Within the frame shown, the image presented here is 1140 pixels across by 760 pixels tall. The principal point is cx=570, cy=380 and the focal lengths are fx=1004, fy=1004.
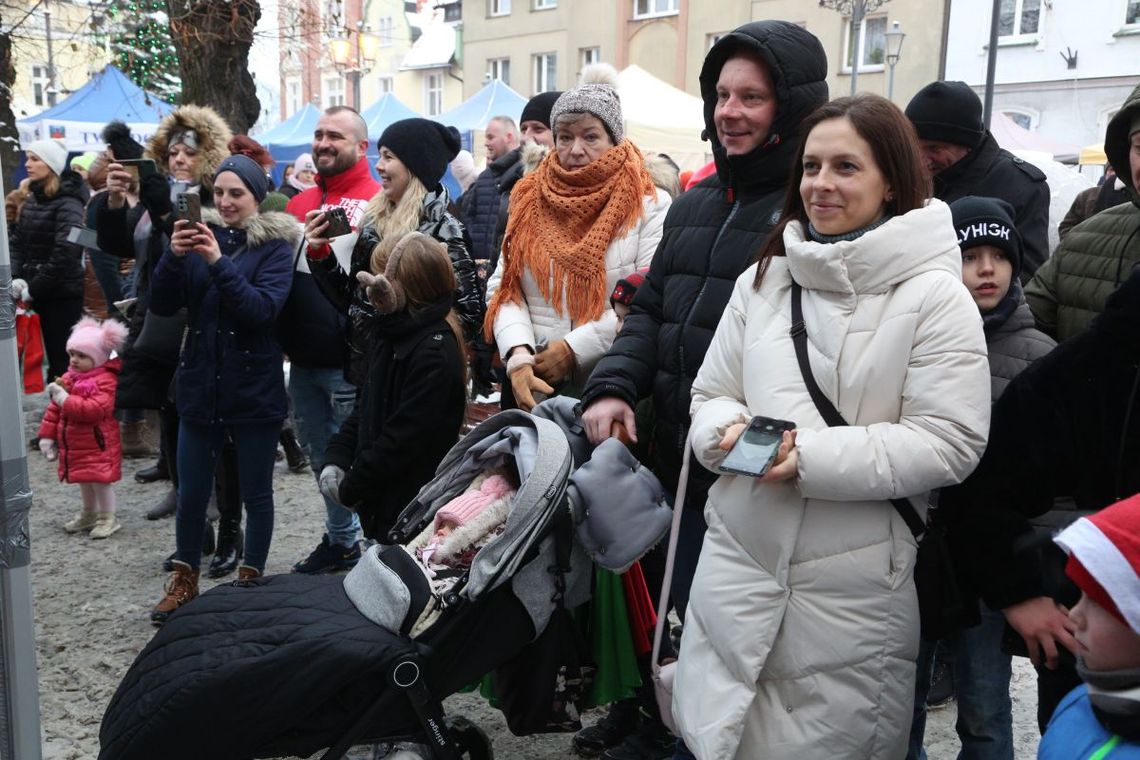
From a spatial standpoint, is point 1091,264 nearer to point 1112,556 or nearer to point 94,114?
point 1112,556

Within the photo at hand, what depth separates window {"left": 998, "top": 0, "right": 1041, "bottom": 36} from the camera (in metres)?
24.9

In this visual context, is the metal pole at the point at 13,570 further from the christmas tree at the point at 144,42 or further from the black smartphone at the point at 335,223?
the christmas tree at the point at 144,42

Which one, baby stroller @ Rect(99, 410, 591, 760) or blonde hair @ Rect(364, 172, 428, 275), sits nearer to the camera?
baby stroller @ Rect(99, 410, 591, 760)

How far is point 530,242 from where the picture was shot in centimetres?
366

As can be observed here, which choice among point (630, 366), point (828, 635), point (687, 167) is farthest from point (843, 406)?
point (687, 167)

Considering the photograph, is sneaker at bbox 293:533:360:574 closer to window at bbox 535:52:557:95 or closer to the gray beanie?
the gray beanie

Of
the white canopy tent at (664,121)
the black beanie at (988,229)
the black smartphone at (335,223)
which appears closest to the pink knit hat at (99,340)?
the black smartphone at (335,223)

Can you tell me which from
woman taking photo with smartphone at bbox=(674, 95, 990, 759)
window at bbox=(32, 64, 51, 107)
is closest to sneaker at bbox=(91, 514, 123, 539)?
woman taking photo with smartphone at bbox=(674, 95, 990, 759)

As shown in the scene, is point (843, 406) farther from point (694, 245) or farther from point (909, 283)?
point (694, 245)

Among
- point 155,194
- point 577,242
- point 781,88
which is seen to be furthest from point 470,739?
point 155,194

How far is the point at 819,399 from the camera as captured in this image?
7.11ft

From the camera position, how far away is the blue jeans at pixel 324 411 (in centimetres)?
476

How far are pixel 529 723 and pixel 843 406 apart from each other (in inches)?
51.1

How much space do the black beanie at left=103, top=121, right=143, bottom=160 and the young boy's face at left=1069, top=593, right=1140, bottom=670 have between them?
5.39m
